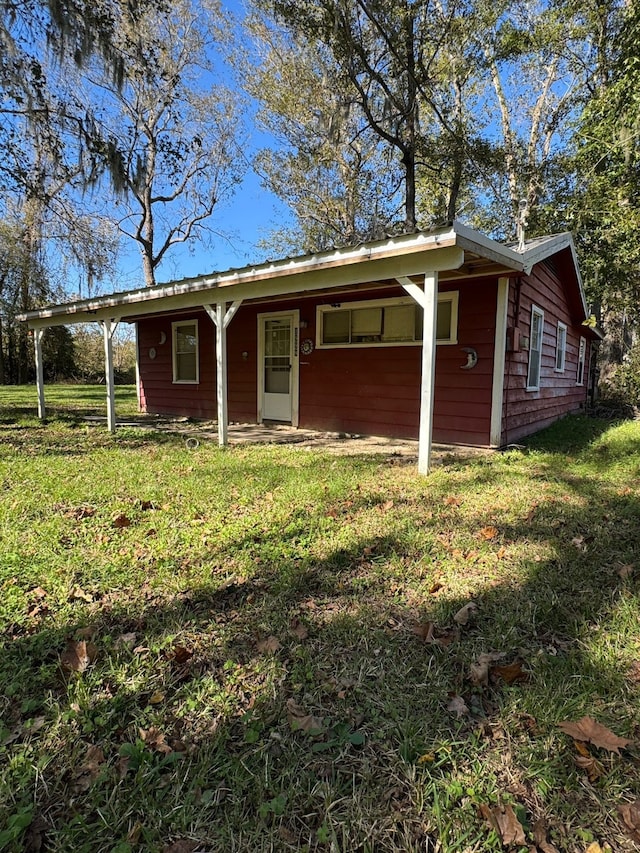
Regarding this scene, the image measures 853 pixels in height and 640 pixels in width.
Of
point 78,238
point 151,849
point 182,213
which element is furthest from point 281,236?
point 151,849

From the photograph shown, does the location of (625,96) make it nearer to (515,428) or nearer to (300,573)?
(515,428)

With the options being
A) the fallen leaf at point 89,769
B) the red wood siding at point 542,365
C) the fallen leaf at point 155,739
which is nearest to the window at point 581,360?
the red wood siding at point 542,365

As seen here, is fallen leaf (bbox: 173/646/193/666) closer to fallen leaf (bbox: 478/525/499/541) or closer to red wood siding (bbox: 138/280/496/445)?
fallen leaf (bbox: 478/525/499/541)

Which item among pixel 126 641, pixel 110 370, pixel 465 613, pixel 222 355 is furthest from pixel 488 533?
pixel 110 370

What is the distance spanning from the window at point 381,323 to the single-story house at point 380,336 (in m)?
0.02

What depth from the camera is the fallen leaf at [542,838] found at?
1.07 metres

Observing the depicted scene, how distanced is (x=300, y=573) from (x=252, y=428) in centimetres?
583

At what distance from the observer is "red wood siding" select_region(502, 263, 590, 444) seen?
6.11m

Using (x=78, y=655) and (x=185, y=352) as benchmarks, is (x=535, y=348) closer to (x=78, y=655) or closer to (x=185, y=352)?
(x=185, y=352)

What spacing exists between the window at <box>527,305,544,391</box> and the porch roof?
98 centimetres

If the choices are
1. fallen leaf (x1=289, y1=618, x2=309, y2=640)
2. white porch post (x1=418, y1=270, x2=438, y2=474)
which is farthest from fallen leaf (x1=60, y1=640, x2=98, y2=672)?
white porch post (x1=418, y1=270, x2=438, y2=474)

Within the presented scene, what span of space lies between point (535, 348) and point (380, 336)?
255 cm

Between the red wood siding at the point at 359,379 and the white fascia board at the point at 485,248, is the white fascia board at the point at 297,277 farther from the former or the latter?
the red wood siding at the point at 359,379

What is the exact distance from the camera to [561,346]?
9.27m
